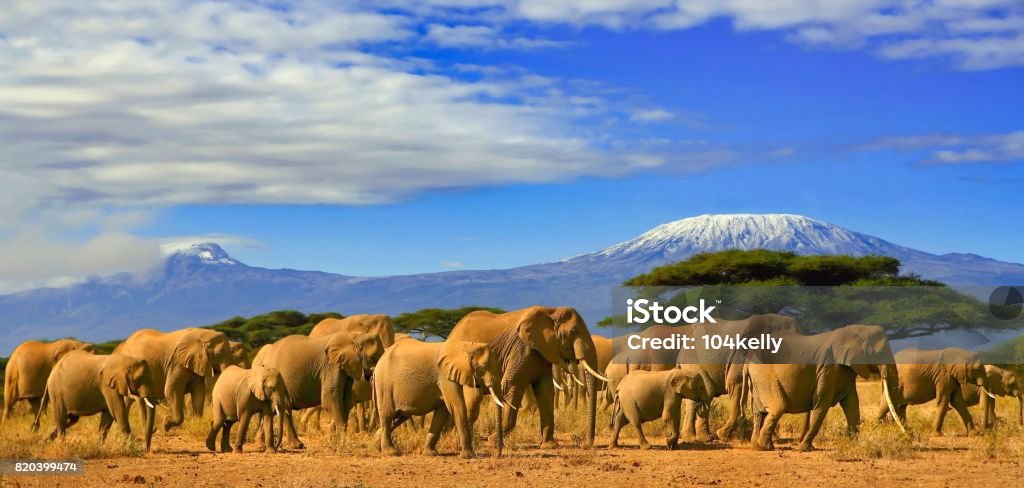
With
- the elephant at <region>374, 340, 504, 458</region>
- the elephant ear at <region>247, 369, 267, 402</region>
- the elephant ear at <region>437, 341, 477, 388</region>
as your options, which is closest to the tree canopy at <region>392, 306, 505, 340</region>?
the elephant ear at <region>247, 369, 267, 402</region>

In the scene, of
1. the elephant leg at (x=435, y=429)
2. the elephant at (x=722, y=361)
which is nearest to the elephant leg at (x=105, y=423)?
the elephant leg at (x=435, y=429)

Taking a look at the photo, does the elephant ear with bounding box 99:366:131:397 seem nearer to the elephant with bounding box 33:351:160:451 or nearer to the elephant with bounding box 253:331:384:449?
the elephant with bounding box 33:351:160:451

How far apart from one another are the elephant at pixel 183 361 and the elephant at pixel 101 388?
1.56 metres

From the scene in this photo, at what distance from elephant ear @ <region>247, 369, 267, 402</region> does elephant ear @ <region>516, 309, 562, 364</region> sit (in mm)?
4019

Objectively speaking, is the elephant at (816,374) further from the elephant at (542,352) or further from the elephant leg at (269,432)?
the elephant leg at (269,432)

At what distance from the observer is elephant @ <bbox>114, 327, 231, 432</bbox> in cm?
2462

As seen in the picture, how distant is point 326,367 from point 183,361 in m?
3.44

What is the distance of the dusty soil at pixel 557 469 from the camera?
17.0 meters

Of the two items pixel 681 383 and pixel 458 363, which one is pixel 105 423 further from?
pixel 681 383

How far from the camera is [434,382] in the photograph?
1959cm

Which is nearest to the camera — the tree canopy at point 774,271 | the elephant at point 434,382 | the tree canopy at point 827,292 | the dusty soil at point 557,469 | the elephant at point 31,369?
the dusty soil at point 557,469

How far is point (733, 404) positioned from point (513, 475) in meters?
6.68

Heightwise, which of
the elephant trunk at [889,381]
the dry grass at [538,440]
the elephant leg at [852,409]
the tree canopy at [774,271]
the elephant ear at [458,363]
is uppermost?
the tree canopy at [774,271]

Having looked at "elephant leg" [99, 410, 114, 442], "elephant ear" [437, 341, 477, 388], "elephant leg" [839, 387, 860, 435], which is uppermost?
"elephant ear" [437, 341, 477, 388]
